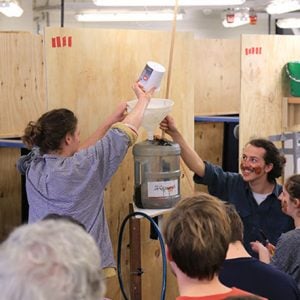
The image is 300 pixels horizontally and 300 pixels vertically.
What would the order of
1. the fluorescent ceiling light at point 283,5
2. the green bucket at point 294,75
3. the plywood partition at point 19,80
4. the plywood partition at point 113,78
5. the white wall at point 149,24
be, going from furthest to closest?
the white wall at point 149,24 → the fluorescent ceiling light at point 283,5 → the green bucket at point 294,75 → the plywood partition at point 19,80 → the plywood partition at point 113,78

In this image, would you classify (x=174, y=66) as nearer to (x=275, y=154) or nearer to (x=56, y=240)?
(x=275, y=154)

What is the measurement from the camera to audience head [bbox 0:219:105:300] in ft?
3.09

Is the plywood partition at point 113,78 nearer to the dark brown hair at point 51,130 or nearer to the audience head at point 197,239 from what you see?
the dark brown hair at point 51,130

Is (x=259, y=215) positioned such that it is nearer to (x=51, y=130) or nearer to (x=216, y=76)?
(x=51, y=130)

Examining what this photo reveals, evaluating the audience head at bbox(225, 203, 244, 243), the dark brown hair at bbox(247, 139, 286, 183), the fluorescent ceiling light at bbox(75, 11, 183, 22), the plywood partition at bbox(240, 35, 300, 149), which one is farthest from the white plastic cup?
the fluorescent ceiling light at bbox(75, 11, 183, 22)

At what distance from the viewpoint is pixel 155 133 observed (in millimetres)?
3213

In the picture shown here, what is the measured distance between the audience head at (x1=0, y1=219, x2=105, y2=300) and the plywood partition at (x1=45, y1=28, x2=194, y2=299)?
6.43ft

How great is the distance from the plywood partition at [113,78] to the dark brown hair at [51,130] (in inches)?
15.4

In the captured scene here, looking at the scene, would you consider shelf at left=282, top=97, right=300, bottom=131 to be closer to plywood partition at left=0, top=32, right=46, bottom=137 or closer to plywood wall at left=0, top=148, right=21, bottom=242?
plywood partition at left=0, top=32, right=46, bottom=137

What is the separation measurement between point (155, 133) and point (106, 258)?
0.82 meters

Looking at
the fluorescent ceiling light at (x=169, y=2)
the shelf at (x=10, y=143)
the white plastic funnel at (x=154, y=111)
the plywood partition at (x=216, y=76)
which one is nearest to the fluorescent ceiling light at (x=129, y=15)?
the fluorescent ceiling light at (x=169, y=2)

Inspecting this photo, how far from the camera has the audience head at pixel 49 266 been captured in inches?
37.0

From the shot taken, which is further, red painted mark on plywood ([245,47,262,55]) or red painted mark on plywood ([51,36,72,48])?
red painted mark on plywood ([245,47,262,55])

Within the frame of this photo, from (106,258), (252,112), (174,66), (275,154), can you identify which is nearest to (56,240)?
(106,258)
